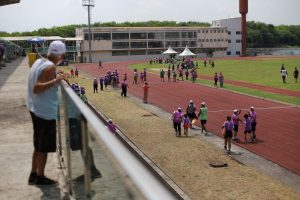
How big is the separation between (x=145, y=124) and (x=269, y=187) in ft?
35.0

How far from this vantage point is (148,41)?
338 feet

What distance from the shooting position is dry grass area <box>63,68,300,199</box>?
1133 centimetres

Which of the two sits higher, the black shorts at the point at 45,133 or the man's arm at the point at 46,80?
the man's arm at the point at 46,80

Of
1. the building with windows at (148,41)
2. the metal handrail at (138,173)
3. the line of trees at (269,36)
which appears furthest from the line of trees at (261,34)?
the metal handrail at (138,173)

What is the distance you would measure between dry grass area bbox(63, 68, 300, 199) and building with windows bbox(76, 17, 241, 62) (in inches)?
2935

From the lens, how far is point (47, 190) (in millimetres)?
4445

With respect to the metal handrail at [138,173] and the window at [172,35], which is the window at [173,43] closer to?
the window at [172,35]

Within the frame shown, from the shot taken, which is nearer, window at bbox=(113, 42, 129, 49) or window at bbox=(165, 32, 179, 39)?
window at bbox=(113, 42, 129, 49)

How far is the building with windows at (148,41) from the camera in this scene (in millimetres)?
96188

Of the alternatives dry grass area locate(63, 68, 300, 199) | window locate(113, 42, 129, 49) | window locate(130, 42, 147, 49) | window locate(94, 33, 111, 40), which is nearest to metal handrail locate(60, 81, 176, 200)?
dry grass area locate(63, 68, 300, 199)

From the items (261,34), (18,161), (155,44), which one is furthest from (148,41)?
(18,161)

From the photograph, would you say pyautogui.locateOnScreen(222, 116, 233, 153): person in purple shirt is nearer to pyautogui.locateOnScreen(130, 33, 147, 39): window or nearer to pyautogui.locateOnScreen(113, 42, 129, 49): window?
pyautogui.locateOnScreen(113, 42, 129, 49): window

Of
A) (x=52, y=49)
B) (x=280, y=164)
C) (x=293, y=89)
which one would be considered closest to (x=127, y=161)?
(x=52, y=49)

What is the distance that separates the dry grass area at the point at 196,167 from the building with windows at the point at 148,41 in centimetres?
7455
